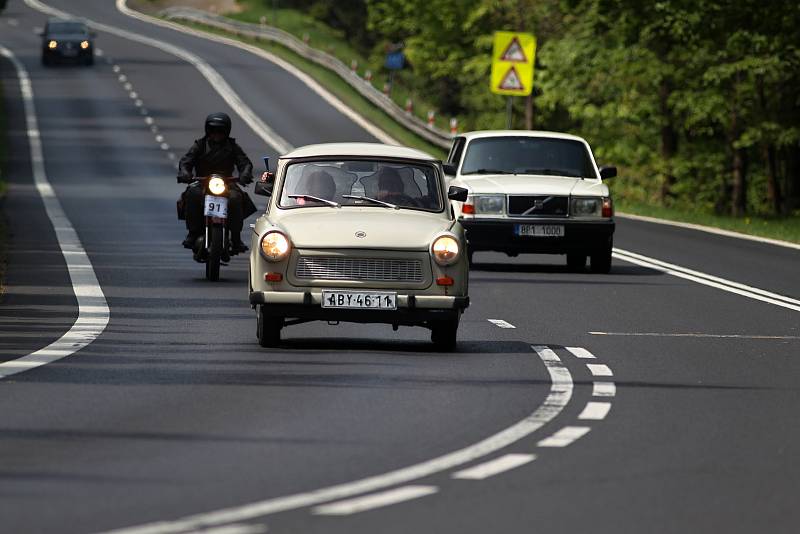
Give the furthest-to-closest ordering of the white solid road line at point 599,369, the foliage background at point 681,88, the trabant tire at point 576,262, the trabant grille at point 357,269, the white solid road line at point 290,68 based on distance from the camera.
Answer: the white solid road line at point 290,68, the foliage background at point 681,88, the trabant tire at point 576,262, the trabant grille at point 357,269, the white solid road line at point 599,369

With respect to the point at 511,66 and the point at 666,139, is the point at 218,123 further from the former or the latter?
the point at 666,139

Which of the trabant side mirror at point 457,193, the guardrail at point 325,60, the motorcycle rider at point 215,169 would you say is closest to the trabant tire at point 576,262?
the motorcycle rider at point 215,169

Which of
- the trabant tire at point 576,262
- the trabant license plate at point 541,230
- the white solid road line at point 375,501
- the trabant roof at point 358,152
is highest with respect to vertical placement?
the trabant roof at point 358,152

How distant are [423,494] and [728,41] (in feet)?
123

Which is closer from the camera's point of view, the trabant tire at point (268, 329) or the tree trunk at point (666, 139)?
the trabant tire at point (268, 329)

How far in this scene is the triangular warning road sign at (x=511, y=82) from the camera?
44.4 metres

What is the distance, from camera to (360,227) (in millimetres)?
16188

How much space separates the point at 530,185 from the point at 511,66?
19.0 m

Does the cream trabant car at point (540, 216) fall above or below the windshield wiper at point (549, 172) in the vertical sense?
below

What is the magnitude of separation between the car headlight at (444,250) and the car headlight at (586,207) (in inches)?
392

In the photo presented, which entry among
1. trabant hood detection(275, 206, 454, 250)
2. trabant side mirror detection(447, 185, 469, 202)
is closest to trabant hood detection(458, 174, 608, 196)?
trabant side mirror detection(447, 185, 469, 202)

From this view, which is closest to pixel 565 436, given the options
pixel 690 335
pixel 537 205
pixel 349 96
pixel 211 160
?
pixel 690 335

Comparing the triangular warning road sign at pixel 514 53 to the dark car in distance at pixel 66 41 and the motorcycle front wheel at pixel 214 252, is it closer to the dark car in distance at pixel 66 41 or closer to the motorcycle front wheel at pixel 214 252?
the motorcycle front wheel at pixel 214 252

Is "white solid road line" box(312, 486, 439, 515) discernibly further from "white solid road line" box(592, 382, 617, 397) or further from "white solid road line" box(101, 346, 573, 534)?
"white solid road line" box(592, 382, 617, 397)
